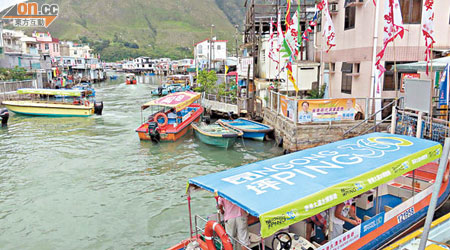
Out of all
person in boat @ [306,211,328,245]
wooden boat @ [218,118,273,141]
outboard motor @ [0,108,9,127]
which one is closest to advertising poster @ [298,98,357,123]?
wooden boat @ [218,118,273,141]

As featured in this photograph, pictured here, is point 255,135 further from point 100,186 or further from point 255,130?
point 100,186

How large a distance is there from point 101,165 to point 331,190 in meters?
15.0

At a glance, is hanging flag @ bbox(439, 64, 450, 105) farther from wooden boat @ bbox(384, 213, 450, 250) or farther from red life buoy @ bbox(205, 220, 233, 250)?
red life buoy @ bbox(205, 220, 233, 250)

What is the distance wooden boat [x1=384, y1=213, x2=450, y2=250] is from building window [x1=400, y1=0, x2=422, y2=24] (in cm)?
1189

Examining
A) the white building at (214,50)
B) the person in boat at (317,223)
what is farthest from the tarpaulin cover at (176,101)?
the white building at (214,50)

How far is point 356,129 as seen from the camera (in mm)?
17172

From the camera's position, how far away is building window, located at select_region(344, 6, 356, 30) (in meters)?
19.4

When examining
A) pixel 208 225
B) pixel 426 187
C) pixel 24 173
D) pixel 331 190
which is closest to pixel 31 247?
pixel 208 225

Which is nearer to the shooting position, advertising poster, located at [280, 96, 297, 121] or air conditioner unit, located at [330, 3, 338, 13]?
advertising poster, located at [280, 96, 297, 121]

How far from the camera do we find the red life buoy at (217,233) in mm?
6789

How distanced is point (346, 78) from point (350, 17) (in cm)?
341

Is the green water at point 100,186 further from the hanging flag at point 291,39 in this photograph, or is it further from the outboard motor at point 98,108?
the outboard motor at point 98,108

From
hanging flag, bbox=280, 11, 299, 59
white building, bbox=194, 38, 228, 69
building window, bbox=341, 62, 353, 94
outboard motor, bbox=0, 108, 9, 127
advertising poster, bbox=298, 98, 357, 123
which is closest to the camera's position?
advertising poster, bbox=298, 98, 357, 123

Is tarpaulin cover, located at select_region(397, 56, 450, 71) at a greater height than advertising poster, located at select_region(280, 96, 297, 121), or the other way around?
tarpaulin cover, located at select_region(397, 56, 450, 71)
